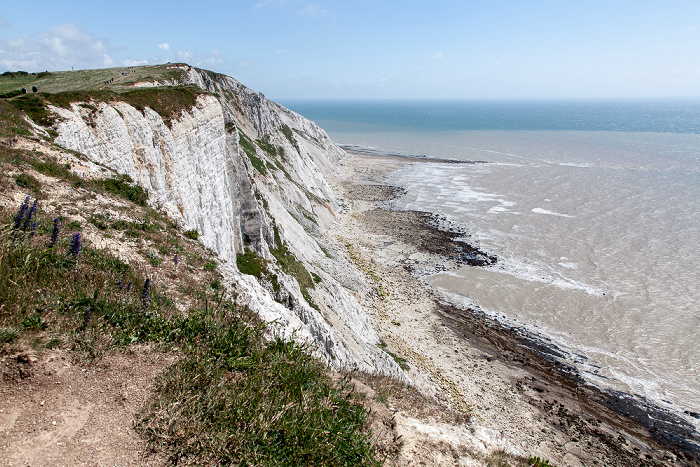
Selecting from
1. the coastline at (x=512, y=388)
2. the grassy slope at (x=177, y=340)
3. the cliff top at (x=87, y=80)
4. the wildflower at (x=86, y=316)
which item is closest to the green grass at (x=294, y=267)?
the coastline at (x=512, y=388)

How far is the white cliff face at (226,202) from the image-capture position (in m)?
14.6

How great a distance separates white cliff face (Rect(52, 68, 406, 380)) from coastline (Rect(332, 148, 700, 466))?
347cm

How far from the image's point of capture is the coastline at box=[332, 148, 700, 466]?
761 inches

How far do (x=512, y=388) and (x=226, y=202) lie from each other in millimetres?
21261

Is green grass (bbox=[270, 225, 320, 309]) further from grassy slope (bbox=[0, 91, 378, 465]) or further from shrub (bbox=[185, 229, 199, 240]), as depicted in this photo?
grassy slope (bbox=[0, 91, 378, 465])

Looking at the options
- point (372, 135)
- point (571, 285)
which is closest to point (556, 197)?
point (571, 285)

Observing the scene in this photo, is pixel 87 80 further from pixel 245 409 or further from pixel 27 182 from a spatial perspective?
pixel 245 409

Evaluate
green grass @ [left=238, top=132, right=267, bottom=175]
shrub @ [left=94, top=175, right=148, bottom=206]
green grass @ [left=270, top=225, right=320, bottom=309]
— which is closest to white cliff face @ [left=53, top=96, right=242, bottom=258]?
shrub @ [left=94, top=175, right=148, bottom=206]

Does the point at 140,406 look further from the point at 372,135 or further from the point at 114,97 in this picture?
the point at 372,135

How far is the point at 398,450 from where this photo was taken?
22.1 ft

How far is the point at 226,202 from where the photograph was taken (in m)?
24.0

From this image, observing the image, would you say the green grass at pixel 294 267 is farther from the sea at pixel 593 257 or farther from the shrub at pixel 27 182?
the shrub at pixel 27 182

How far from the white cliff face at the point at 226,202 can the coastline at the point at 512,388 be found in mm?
3467

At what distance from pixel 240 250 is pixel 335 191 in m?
43.1
